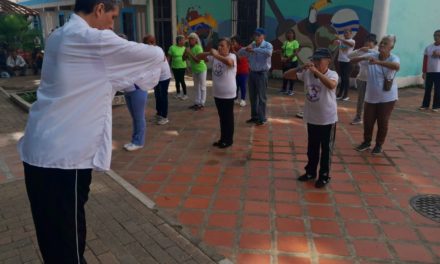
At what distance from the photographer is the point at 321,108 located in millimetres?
4414

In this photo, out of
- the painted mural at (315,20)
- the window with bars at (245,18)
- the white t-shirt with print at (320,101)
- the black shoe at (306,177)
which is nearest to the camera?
the white t-shirt with print at (320,101)

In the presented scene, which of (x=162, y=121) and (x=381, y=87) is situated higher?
(x=381, y=87)

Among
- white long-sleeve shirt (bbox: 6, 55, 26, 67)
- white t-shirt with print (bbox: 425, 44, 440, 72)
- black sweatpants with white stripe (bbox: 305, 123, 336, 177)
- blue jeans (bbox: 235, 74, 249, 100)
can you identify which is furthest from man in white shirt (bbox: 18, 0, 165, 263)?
white long-sleeve shirt (bbox: 6, 55, 26, 67)

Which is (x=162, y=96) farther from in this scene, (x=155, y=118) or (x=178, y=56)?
(x=178, y=56)

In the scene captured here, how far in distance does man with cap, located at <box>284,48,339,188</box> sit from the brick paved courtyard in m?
0.38

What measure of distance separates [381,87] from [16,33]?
1460 cm

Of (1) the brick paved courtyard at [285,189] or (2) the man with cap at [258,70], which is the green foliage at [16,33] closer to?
(1) the brick paved courtyard at [285,189]

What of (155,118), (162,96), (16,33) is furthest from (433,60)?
(16,33)

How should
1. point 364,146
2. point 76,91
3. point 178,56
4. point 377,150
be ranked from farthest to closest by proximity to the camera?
point 178,56, point 364,146, point 377,150, point 76,91

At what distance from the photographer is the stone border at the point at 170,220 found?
321 centimetres

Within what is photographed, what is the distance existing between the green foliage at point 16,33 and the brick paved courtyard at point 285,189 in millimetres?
9353

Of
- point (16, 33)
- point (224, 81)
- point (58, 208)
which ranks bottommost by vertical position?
point (58, 208)

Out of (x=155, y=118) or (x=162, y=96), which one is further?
(x=155, y=118)

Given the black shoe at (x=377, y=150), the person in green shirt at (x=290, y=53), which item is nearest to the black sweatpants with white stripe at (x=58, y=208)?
the black shoe at (x=377, y=150)
